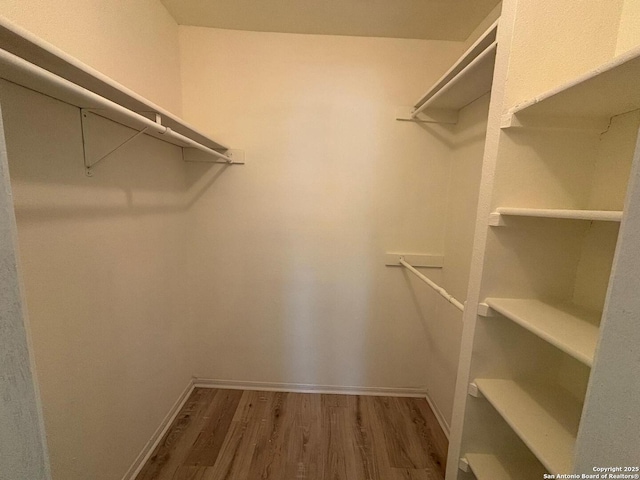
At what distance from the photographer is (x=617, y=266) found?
52cm

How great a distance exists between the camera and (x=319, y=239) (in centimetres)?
195

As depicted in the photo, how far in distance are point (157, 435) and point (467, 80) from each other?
2.64m

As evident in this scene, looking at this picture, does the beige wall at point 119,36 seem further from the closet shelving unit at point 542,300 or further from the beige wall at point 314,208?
the closet shelving unit at point 542,300

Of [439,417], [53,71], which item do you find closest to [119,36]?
[53,71]

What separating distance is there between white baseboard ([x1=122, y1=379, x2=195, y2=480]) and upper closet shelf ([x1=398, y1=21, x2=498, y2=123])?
2498 mm

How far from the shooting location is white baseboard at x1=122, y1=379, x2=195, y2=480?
141cm

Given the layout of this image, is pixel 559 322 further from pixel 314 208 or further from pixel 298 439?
pixel 298 439

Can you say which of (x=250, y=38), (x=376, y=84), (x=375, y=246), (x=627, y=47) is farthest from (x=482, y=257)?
(x=250, y=38)

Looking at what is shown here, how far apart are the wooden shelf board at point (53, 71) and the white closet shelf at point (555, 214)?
1365 mm

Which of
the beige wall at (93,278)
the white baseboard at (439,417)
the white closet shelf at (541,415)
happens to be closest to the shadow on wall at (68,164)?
the beige wall at (93,278)

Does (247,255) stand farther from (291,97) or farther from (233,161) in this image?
(291,97)

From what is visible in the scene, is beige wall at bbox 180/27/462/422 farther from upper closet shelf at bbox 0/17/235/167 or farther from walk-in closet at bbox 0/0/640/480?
upper closet shelf at bbox 0/17/235/167

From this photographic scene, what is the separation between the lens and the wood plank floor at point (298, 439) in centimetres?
148

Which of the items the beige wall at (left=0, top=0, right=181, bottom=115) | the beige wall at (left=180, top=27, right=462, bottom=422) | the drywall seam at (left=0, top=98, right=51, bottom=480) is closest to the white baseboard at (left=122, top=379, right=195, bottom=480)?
the beige wall at (left=180, top=27, right=462, bottom=422)
